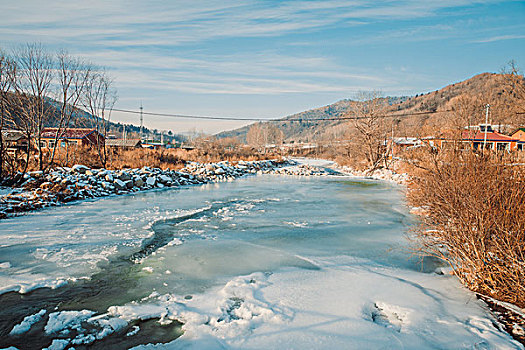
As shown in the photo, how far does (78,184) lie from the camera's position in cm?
1328

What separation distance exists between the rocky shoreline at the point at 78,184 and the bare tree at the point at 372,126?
17.6m

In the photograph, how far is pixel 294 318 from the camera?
386 cm

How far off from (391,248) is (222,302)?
417cm

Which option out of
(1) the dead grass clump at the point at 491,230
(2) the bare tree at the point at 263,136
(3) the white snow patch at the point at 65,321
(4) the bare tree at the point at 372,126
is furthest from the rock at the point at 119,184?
(2) the bare tree at the point at 263,136

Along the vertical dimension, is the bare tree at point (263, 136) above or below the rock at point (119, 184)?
above

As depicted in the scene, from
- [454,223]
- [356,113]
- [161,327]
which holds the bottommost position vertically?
[161,327]

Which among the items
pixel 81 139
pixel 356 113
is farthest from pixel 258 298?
pixel 81 139

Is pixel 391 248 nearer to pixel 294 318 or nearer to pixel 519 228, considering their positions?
pixel 519 228

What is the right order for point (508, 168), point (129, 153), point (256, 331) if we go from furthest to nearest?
point (129, 153) < point (508, 168) < point (256, 331)

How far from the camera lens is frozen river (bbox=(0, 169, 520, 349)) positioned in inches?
137

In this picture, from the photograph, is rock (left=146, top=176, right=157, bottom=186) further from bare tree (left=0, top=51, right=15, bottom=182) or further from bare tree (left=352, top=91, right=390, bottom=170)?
bare tree (left=352, top=91, right=390, bottom=170)

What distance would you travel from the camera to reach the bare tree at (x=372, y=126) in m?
31.4

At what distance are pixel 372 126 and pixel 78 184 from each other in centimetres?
2689

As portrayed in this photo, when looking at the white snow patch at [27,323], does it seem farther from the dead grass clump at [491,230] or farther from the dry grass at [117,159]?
the dry grass at [117,159]
